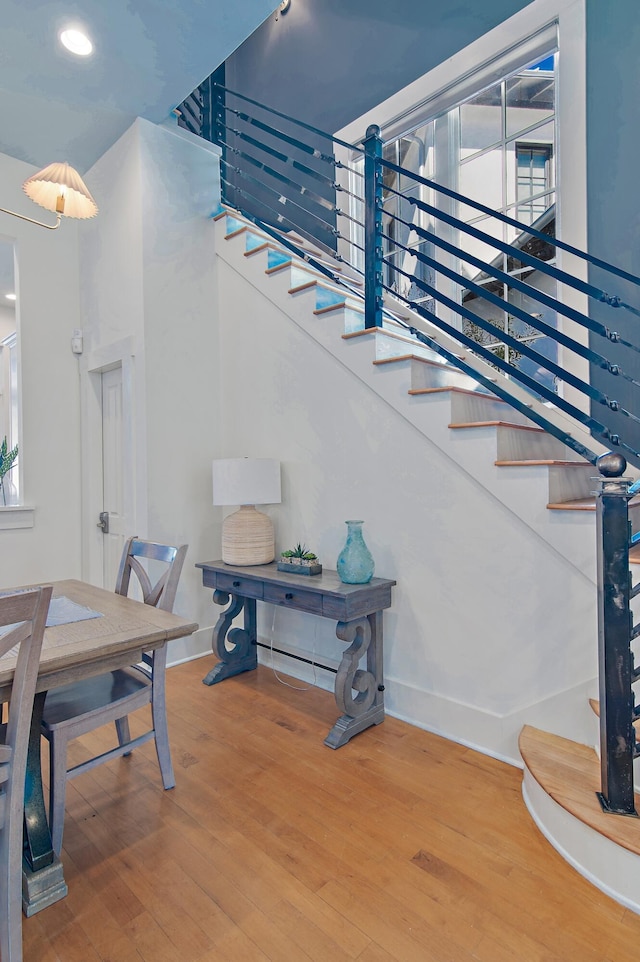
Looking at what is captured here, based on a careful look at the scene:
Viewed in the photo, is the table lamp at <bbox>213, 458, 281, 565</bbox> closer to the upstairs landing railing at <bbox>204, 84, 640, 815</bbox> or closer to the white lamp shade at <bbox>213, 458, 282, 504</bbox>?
the white lamp shade at <bbox>213, 458, 282, 504</bbox>

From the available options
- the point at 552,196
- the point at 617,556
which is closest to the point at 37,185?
the point at 617,556

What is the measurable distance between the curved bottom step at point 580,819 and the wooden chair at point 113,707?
1377 mm

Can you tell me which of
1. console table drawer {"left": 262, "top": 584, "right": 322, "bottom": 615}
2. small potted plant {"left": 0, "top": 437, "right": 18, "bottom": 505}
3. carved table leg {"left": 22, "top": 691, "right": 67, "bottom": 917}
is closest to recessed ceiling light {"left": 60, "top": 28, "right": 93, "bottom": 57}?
small potted plant {"left": 0, "top": 437, "right": 18, "bottom": 505}

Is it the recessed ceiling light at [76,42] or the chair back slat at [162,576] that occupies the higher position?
the recessed ceiling light at [76,42]

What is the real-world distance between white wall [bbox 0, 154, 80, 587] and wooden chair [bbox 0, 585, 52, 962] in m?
2.63

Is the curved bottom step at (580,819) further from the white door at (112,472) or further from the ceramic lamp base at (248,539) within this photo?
the white door at (112,472)

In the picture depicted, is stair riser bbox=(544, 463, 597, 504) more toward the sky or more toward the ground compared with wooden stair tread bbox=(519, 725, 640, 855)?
more toward the sky

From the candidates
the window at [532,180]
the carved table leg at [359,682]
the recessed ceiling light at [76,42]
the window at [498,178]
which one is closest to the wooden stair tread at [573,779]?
the carved table leg at [359,682]

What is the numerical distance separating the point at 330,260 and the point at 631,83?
2.40 metres

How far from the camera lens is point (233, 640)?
3.14 metres

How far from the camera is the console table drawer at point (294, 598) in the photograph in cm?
242

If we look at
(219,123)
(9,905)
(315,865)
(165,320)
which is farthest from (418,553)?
(219,123)

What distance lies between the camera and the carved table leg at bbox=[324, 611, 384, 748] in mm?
2336

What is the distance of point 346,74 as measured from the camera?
13.8 ft
